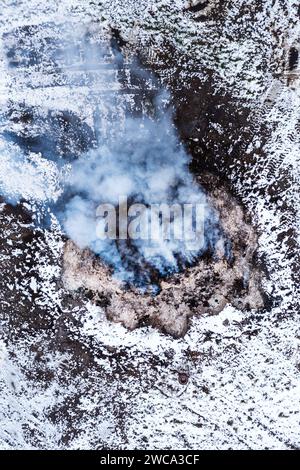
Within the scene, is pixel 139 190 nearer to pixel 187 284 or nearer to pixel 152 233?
pixel 152 233

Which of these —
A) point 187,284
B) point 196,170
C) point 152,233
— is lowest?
point 187,284

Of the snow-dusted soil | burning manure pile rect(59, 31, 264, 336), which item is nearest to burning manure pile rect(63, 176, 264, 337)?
burning manure pile rect(59, 31, 264, 336)

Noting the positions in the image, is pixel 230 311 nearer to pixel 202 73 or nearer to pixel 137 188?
pixel 137 188

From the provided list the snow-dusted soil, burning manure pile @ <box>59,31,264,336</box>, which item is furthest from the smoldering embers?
the snow-dusted soil

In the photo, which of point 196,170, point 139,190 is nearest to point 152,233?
point 139,190

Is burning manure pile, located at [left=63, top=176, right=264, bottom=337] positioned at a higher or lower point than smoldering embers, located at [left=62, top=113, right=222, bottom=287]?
lower

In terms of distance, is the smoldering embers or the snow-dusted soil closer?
the smoldering embers

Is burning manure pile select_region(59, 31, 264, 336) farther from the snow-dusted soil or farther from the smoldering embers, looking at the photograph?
the snow-dusted soil

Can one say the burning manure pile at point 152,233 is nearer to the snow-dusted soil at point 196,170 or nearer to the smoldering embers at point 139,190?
the smoldering embers at point 139,190

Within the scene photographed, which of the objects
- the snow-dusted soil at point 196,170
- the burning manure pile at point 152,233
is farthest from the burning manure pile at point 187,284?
the snow-dusted soil at point 196,170
